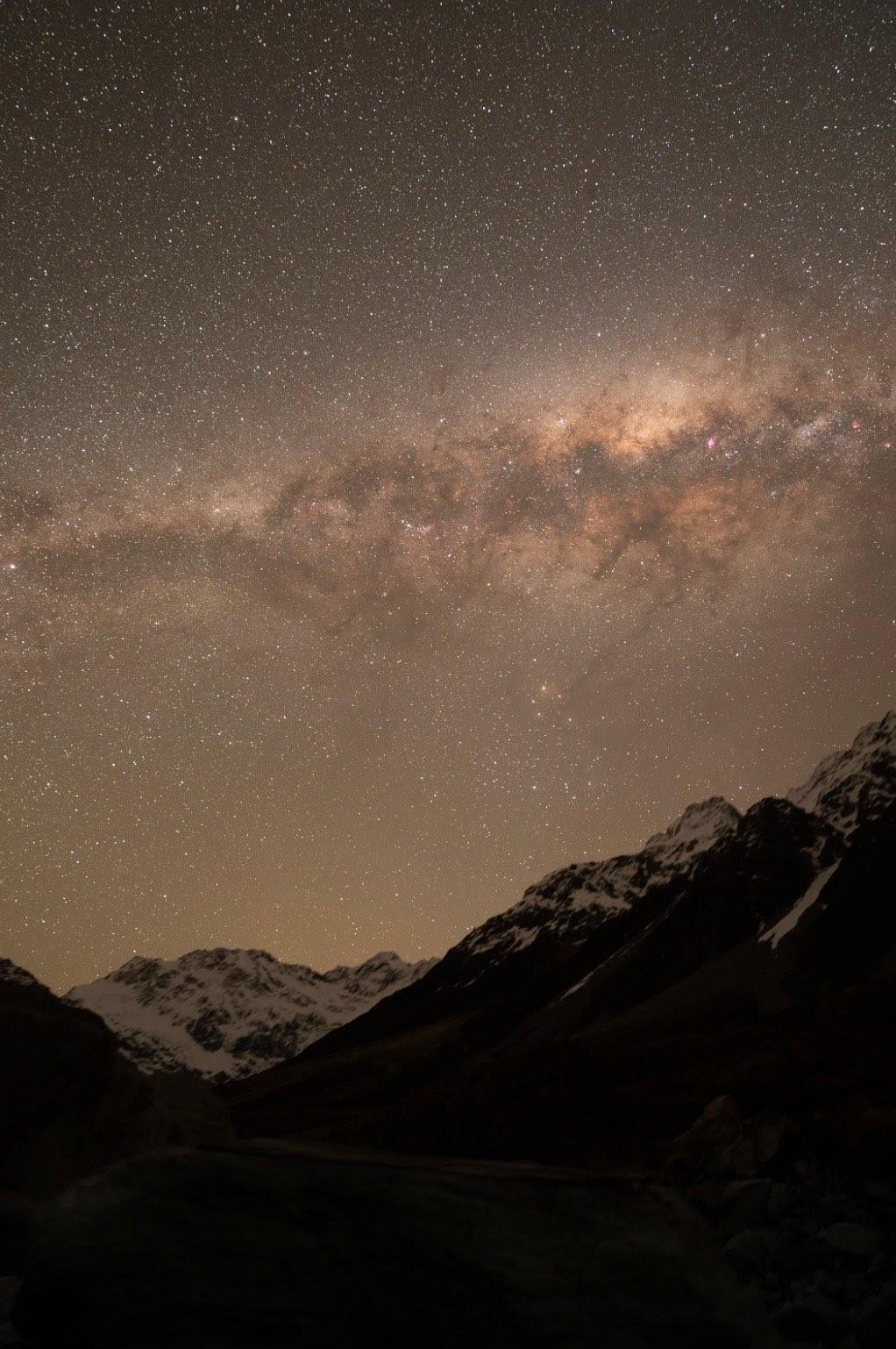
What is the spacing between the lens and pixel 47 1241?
5.31 metres

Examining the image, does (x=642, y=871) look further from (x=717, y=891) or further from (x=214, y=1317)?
(x=214, y=1317)

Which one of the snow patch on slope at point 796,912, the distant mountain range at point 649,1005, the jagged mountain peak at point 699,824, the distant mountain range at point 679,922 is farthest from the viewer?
the jagged mountain peak at point 699,824

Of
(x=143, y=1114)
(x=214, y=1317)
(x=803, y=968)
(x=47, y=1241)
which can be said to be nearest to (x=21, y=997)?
(x=143, y=1114)

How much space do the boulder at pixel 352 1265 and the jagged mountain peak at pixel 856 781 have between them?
103 m

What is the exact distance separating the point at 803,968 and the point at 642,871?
7661 cm

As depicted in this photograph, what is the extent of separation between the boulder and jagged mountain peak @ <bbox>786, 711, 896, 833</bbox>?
339 feet

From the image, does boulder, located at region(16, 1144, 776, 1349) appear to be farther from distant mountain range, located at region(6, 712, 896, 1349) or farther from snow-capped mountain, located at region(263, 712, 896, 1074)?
snow-capped mountain, located at region(263, 712, 896, 1074)

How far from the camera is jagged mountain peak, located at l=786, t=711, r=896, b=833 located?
324ft

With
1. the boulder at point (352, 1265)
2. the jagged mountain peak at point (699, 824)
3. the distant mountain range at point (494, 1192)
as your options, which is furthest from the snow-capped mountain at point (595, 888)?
the boulder at point (352, 1265)

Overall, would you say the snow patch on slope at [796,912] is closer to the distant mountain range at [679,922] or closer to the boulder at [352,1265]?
the distant mountain range at [679,922]

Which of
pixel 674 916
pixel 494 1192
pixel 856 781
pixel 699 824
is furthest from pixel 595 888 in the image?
pixel 494 1192

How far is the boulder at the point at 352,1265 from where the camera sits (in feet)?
16.9

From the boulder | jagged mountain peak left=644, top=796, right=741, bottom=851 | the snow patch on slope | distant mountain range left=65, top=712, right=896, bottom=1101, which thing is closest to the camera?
the boulder

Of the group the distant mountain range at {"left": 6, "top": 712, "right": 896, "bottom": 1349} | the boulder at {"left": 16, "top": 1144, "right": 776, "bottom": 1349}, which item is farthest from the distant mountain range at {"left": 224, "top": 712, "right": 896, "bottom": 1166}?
the boulder at {"left": 16, "top": 1144, "right": 776, "bottom": 1349}
